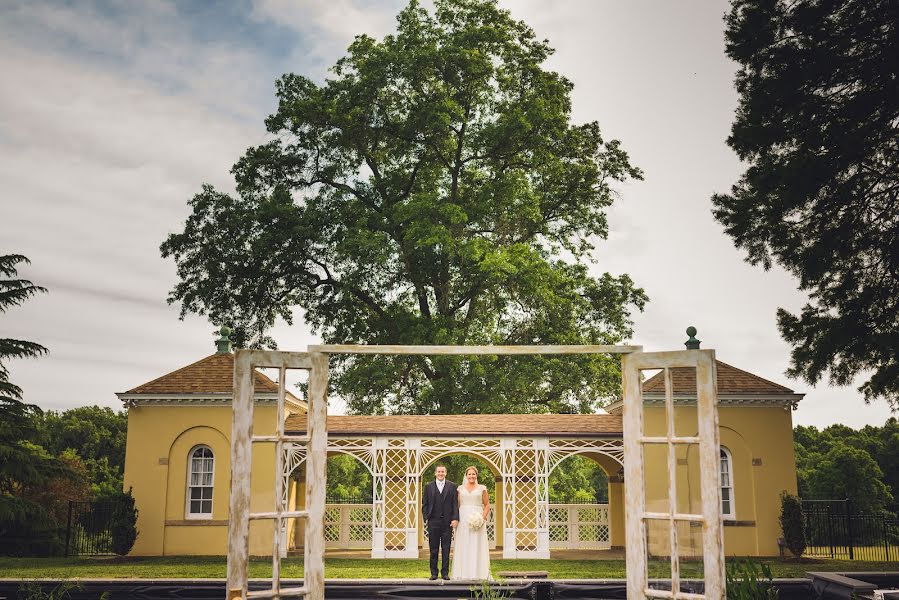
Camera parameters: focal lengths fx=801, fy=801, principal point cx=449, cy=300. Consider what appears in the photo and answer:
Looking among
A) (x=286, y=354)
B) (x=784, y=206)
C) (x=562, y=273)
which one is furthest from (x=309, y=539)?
(x=562, y=273)

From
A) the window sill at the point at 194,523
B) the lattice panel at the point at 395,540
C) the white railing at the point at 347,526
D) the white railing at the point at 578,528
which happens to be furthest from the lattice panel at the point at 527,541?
the window sill at the point at 194,523

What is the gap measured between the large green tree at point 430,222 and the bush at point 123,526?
791 centimetres

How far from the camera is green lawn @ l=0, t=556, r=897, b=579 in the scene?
49.7ft

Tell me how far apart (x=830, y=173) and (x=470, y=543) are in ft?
29.5

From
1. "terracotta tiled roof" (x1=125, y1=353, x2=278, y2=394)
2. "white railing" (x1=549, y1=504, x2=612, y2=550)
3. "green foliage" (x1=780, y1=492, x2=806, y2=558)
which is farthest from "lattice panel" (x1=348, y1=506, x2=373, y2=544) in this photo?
"green foliage" (x1=780, y1=492, x2=806, y2=558)

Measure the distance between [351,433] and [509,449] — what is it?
443 cm

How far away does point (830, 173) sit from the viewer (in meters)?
14.2

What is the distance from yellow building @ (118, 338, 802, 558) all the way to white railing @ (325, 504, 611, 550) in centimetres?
165

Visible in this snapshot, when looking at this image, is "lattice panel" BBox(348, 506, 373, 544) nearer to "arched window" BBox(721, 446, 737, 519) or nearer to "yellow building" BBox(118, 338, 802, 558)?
"yellow building" BBox(118, 338, 802, 558)

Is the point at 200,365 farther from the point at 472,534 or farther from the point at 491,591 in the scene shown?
the point at 491,591

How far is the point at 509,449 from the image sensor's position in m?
22.4

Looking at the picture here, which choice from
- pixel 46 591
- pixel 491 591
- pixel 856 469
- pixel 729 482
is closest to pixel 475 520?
pixel 491 591

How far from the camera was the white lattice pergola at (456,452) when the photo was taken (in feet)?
71.4

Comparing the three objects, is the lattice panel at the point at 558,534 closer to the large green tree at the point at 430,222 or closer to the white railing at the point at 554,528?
the white railing at the point at 554,528
